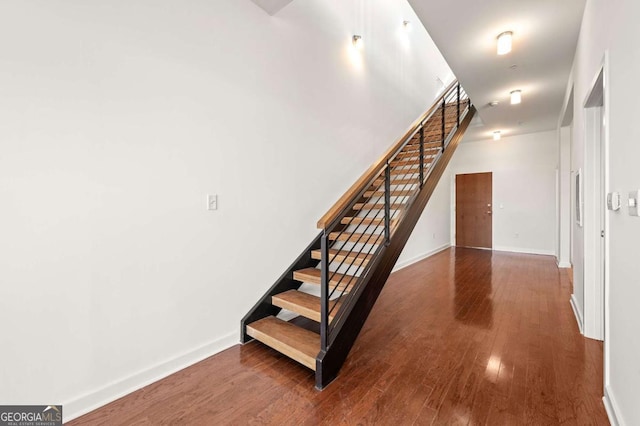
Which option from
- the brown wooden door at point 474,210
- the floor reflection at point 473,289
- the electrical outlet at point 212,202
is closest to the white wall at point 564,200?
the floor reflection at point 473,289

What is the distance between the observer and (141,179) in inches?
72.5

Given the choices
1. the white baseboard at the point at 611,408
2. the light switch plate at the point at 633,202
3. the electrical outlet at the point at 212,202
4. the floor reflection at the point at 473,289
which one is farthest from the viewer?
the floor reflection at the point at 473,289

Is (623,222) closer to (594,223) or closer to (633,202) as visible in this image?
(633,202)

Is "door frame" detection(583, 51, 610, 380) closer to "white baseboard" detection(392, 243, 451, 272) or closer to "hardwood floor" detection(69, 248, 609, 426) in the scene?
"hardwood floor" detection(69, 248, 609, 426)

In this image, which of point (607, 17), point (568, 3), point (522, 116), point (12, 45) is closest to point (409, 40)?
point (522, 116)

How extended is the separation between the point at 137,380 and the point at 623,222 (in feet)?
9.70

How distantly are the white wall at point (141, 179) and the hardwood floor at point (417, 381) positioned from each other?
34 cm

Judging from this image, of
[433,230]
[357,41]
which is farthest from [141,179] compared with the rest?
[433,230]

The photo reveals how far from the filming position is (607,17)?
5.28ft

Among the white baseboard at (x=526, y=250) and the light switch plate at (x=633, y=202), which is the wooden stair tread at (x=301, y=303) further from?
the white baseboard at (x=526, y=250)

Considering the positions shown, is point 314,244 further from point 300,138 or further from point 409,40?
point 409,40

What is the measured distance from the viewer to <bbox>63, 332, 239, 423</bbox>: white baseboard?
1.59m

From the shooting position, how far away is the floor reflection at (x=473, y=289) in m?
2.88

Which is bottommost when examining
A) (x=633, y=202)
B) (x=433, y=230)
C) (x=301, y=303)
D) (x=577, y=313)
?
(x=577, y=313)
